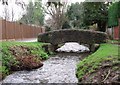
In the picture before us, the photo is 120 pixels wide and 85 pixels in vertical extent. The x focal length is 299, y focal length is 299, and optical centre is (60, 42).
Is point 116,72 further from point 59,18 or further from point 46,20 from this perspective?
point 46,20

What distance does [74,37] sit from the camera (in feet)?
93.1

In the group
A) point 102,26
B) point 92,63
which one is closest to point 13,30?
point 102,26

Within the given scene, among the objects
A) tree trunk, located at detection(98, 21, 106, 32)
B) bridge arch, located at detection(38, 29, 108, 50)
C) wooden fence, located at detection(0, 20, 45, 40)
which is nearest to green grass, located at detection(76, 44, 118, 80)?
wooden fence, located at detection(0, 20, 45, 40)

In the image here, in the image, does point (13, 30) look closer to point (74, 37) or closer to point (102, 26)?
point (74, 37)

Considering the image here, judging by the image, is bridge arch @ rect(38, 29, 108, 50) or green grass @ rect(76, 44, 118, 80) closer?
green grass @ rect(76, 44, 118, 80)

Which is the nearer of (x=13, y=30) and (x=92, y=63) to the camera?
(x=92, y=63)

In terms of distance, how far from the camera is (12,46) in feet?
59.6

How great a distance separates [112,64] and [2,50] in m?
7.05

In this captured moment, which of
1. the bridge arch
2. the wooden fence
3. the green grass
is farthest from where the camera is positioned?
the bridge arch

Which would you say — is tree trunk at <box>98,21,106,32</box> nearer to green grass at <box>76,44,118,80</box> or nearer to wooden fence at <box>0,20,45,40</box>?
wooden fence at <box>0,20,45,40</box>

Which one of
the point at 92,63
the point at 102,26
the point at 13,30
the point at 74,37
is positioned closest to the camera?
the point at 92,63

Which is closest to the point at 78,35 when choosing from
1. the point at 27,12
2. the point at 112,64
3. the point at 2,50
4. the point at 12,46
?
the point at 12,46

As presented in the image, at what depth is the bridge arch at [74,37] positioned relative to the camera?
27972mm

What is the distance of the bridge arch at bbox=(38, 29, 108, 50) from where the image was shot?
28.0 m
